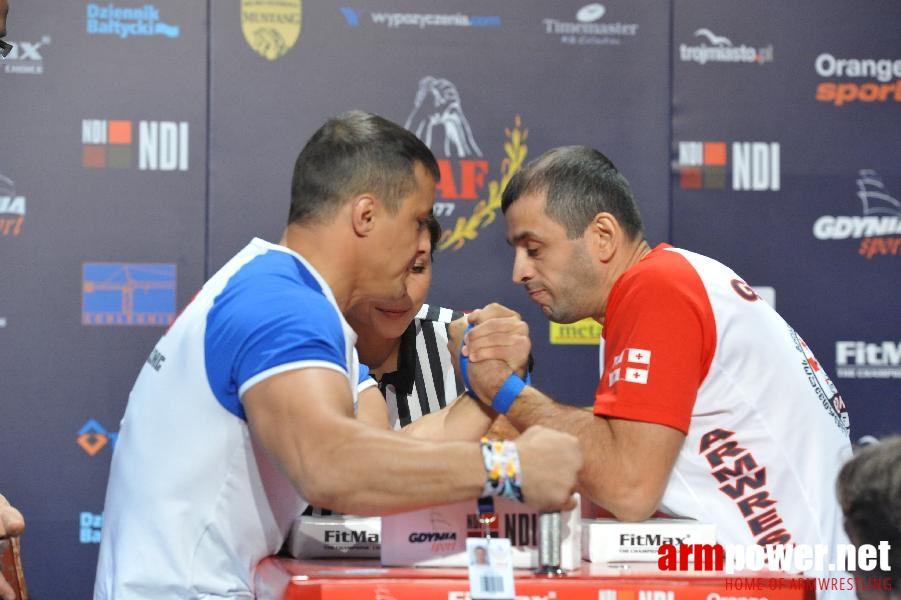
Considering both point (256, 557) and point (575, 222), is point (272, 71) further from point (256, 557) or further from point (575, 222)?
point (256, 557)

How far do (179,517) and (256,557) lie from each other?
160 millimetres

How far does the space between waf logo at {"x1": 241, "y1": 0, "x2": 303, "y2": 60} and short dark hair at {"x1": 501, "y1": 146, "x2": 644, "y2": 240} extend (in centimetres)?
217

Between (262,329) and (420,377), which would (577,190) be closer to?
(420,377)

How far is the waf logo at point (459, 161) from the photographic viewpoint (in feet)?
15.3

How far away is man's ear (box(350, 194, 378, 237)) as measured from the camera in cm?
221

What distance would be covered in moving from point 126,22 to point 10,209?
862 millimetres

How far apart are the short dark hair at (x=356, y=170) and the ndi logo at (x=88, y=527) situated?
2.66 meters

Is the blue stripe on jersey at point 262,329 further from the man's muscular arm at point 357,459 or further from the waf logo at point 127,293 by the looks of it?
the waf logo at point 127,293

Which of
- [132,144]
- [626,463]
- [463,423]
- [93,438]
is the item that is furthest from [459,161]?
[626,463]

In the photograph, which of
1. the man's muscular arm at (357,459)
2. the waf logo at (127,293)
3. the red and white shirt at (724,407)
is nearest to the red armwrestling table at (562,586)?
the man's muscular arm at (357,459)

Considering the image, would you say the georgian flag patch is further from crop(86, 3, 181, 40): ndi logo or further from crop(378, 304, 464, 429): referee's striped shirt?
crop(86, 3, 181, 40): ndi logo

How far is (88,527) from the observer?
4496mm

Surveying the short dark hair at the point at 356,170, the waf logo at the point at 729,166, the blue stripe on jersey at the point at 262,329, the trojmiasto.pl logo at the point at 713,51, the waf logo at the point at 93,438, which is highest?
the trojmiasto.pl logo at the point at 713,51

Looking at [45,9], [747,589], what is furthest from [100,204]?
[747,589]
